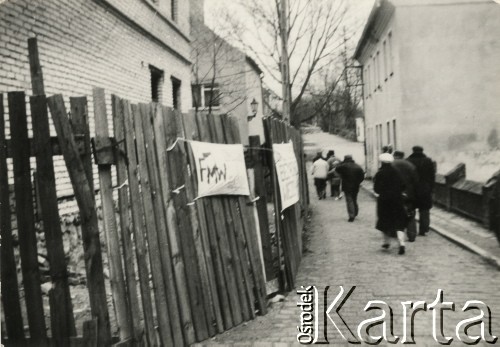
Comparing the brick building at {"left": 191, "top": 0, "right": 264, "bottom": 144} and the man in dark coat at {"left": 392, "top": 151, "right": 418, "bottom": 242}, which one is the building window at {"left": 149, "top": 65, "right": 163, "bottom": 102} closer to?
the man in dark coat at {"left": 392, "top": 151, "right": 418, "bottom": 242}

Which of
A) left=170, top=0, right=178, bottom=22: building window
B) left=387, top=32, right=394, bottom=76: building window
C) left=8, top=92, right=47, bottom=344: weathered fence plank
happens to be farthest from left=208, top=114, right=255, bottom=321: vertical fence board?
left=387, top=32, right=394, bottom=76: building window

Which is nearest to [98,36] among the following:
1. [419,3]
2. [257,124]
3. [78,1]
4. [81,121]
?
[78,1]

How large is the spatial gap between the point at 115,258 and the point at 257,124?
94.7 ft

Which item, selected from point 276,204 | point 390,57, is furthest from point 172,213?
point 390,57

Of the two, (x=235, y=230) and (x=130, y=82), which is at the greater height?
(x=130, y=82)

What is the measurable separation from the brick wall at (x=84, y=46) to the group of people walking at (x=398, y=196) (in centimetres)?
453

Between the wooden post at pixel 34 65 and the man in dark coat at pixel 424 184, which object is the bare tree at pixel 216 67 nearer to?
the man in dark coat at pixel 424 184

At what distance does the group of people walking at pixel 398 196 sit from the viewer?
810 centimetres

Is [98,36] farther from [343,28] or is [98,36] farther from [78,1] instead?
[343,28]

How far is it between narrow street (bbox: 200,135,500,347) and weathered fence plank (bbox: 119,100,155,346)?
28.2 inches

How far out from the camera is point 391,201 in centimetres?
815

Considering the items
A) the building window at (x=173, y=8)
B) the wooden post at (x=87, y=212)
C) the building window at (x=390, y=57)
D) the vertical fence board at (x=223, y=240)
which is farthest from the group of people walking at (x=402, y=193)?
the building window at (x=390, y=57)

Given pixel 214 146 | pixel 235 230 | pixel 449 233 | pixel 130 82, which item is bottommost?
pixel 449 233

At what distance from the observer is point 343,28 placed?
790 inches
